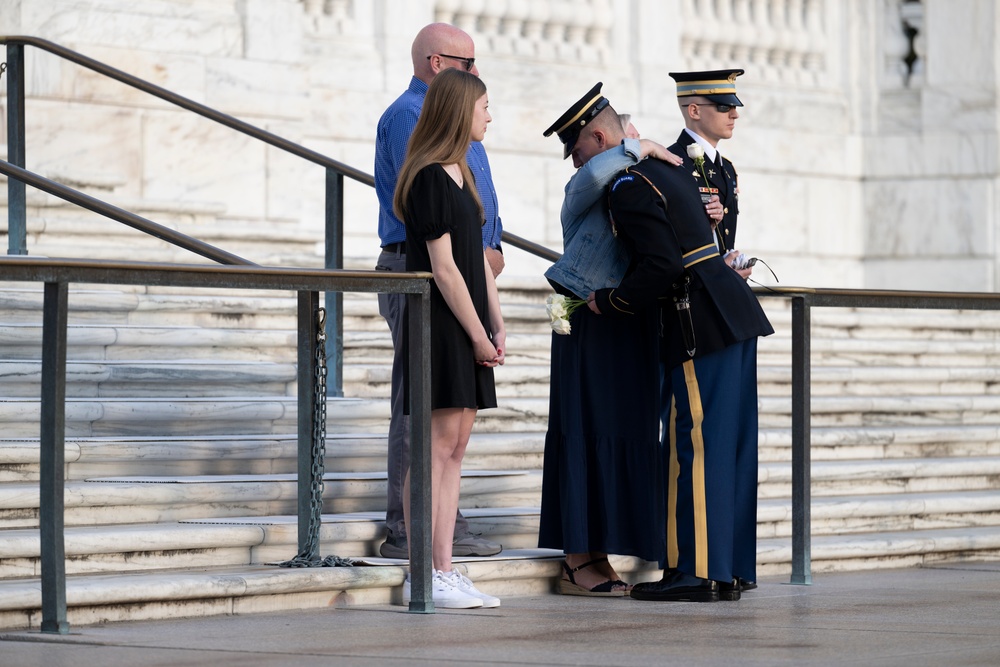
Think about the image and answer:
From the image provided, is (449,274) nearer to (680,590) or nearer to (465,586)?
(465,586)

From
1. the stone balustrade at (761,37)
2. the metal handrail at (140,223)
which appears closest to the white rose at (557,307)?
the metal handrail at (140,223)

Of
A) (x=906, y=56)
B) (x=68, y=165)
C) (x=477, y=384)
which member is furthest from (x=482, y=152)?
(x=906, y=56)

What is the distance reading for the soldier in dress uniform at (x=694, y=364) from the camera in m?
6.13

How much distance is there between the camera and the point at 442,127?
589cm

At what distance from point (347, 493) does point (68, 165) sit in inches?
152

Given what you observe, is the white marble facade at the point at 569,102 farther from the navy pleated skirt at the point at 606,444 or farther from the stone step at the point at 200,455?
the navy pleated skirt at the point at 606,444

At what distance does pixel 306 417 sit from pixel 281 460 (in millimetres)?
951

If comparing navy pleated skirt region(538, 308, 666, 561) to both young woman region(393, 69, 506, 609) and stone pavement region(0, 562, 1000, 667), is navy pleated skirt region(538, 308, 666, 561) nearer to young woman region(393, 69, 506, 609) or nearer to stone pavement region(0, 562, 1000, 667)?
stone pavement region(0, 562, 1000, 667)

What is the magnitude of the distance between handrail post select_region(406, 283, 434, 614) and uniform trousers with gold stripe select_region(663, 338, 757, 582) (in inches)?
38.3

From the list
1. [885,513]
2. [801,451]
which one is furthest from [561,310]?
[885,513]

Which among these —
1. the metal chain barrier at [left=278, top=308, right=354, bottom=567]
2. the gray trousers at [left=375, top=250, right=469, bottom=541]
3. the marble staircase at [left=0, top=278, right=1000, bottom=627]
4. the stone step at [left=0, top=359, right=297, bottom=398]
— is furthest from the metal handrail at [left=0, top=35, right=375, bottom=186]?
the metal chain barrier at [left=278, top=308, right=354, bottom=567]

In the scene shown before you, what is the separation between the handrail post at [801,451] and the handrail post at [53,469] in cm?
278

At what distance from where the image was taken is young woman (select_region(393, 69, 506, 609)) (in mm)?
5809

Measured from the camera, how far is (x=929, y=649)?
4.98 meters
